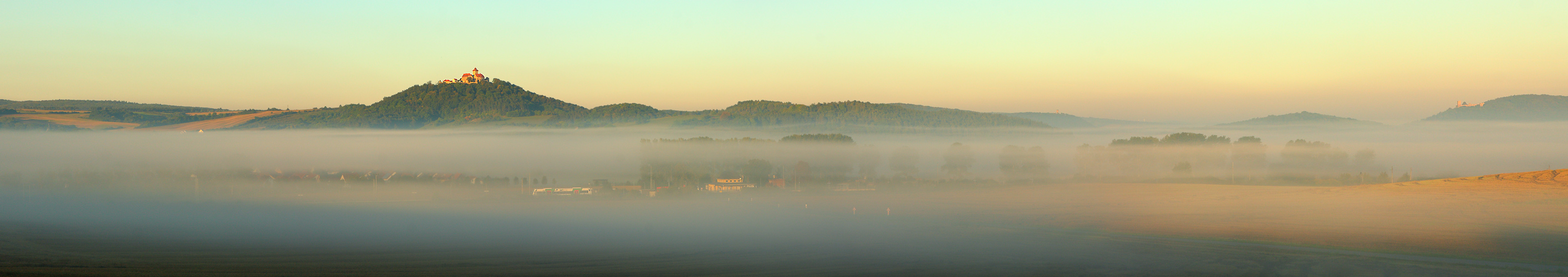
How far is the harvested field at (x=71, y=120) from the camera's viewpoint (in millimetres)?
129125

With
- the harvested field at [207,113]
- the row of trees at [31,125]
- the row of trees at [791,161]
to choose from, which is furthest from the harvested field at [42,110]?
the row of trees at [791,161]

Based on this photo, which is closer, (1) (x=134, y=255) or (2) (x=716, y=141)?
(1) (x=134, y=255)

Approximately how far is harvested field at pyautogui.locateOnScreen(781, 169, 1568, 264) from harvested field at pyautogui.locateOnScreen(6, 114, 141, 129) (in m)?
116

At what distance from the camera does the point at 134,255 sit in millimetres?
58812

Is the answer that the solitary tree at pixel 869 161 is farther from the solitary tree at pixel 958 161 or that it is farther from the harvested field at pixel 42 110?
the harvested field at pixel 42 110

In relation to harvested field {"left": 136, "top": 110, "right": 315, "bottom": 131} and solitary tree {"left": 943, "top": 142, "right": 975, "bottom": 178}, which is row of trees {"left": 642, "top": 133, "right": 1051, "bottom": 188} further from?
harvested field {"left": 136, "top": 110, "right": 315, "bottom": 131}

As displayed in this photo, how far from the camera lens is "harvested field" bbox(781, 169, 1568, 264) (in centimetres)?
5788

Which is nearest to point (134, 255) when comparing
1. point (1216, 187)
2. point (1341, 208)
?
point (1341, 208)

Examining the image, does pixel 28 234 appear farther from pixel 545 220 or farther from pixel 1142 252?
pixel 1142 252

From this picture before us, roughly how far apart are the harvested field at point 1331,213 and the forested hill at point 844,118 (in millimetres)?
65449

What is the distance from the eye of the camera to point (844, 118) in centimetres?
18012

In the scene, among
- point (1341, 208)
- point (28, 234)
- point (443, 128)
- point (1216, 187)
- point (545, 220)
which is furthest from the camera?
point (443, 128)

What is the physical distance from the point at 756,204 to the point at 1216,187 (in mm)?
57753

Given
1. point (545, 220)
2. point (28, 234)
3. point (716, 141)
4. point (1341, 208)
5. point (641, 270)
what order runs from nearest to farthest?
1. point (641, 270)
2. point (28, 234)
3. point (1341, 208)
4. point (545, 220)
5. point (716, 141)
